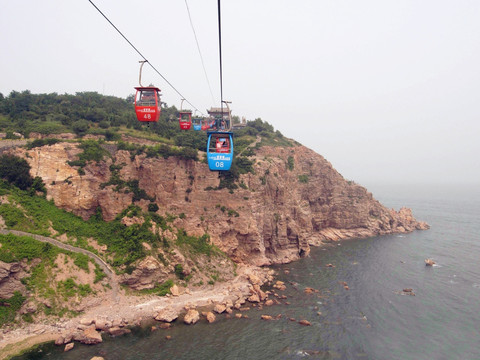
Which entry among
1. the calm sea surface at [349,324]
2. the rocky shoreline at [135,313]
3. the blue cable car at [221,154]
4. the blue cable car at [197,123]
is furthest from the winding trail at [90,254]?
the blue cable car at [197,123]

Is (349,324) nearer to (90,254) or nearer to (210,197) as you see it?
(210,197)

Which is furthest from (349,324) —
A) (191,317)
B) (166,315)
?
(166,315)

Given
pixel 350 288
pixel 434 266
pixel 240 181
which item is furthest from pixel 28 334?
pixel 434 266

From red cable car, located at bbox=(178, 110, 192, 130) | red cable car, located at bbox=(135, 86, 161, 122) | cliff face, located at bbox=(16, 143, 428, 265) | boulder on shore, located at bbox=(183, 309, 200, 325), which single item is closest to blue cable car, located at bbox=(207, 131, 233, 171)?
red cable car, located at bbox=(135, 86, 161, 122)

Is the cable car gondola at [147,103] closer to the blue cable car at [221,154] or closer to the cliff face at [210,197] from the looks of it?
the blue cable car at [221,154]

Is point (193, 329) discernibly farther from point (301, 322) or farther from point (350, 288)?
→ point (350, 288)

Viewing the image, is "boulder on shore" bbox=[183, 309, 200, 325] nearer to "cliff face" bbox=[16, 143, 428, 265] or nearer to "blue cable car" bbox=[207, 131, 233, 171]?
"cliff face" bbox=[16, 143, 428, 265]
